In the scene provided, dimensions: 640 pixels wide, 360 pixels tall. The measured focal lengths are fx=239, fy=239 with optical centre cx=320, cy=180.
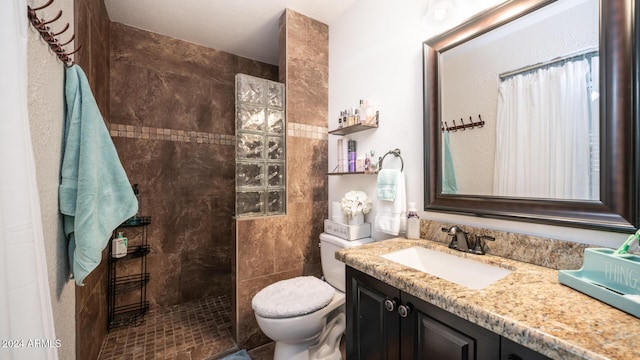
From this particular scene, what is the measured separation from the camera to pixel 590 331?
51 cm

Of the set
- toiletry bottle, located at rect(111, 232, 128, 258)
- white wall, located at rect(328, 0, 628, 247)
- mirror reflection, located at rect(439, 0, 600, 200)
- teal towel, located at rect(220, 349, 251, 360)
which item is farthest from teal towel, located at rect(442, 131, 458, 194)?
toiletry bottle, located at rect(111, 232, 128, 258)

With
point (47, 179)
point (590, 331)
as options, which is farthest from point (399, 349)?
point (47, 179)

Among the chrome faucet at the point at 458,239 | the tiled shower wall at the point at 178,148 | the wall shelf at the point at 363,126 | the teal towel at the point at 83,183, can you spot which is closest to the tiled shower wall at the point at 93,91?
the tiled shower wall at the point at 178,148

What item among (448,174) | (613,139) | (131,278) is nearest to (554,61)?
(613,139)

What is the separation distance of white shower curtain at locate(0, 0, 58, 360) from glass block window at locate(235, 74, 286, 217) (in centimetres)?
121

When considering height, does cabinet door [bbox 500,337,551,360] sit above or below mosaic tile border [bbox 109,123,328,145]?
below

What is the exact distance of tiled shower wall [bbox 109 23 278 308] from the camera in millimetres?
2105

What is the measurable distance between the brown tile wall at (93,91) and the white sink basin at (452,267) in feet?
5.05

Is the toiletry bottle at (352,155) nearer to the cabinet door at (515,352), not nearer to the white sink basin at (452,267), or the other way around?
the white sink basin at (452,267)

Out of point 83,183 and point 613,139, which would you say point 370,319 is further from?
point 83,183

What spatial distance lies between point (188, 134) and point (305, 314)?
1994mm

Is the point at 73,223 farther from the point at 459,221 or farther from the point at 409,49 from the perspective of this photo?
the point at 409,49

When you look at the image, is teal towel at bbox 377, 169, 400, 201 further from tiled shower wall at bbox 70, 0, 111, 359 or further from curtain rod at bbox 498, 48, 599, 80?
tiled shower wall at bbox 70, 0, 111, 359

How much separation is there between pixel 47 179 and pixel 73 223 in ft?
0.66
